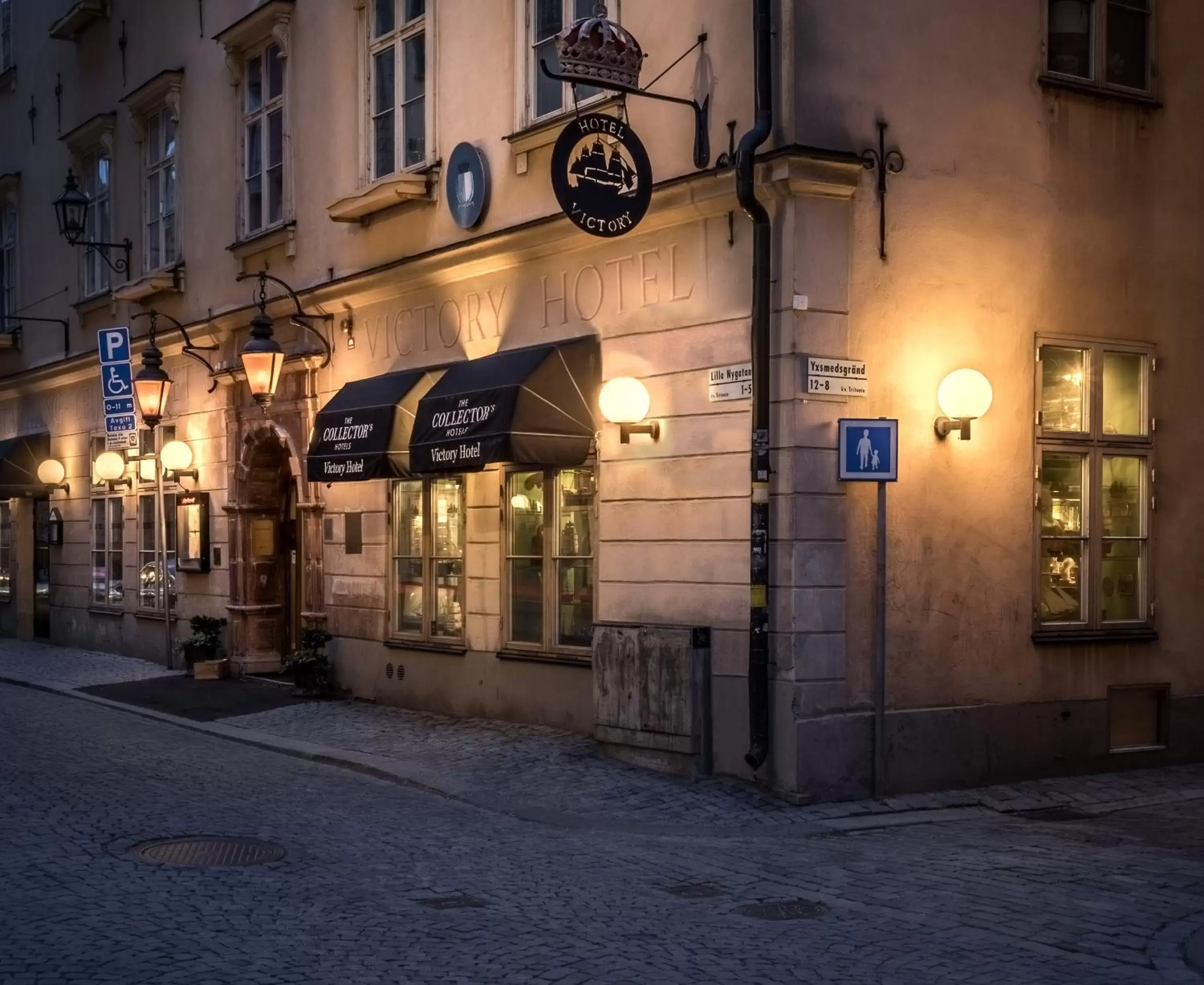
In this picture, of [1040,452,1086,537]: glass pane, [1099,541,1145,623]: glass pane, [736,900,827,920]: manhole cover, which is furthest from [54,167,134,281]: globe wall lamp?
[736,900,827,920]: manhole cover

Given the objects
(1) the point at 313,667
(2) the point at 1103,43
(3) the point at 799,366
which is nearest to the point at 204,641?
(1) the point at 313,667

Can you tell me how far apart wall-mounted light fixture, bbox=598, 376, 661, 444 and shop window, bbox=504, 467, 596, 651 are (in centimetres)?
116

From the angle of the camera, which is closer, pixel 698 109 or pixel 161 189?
pixel 698 109

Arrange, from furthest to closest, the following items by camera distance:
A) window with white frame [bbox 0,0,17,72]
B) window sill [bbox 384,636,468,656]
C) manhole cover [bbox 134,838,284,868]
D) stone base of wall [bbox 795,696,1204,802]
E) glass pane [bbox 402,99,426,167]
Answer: window with white frame [bbox 0,0,17,72], glass pane [bbox 402,99,426,167], window sill [bbox 384,636,468,656], stone base of wall [bbox 795,696,1204,802], manhole cover [bbox 134,838,284,868]

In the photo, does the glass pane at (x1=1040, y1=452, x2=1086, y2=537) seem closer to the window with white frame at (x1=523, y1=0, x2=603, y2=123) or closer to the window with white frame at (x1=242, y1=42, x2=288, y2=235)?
the window with white frame at (x1=523, y1=0, x2=603, y2=123)

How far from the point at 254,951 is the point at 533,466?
796 cm

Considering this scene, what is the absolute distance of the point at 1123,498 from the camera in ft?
43.3

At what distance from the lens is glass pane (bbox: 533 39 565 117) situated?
555 inches

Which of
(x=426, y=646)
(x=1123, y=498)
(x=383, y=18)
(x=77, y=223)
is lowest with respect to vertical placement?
(x=426, y=646)

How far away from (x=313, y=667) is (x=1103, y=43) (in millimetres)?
10164

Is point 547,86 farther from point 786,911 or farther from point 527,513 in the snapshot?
point 786,911

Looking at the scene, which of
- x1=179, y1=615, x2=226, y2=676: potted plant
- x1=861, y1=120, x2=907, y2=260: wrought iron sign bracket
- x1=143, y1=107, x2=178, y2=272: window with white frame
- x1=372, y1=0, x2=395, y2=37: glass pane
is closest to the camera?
x1=861, y1=120, x2=907, y2=260: wrought iron sign bracket

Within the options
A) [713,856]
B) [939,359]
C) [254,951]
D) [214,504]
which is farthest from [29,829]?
[214,504]

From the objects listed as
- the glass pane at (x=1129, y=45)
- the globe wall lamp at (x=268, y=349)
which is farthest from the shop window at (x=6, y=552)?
the glass pane at (x=1129, y=45)
